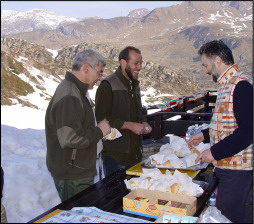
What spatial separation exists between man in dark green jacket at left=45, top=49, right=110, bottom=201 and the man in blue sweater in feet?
3.29

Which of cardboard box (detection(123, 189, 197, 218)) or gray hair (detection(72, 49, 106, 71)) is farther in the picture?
gray hair (detection(72, 49, 106, 71))

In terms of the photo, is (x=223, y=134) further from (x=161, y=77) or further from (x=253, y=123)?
(x=161, y=77)

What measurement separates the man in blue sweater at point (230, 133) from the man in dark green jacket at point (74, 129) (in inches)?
39.5

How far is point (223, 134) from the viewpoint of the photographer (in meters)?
2.91

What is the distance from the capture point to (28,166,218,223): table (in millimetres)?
2488

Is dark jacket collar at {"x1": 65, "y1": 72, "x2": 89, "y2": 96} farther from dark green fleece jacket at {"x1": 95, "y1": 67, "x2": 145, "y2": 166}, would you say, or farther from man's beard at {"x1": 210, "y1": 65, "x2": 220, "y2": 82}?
man's beard at {"x1": 210, "y1": 65, "x2": 220, "y2": 82}

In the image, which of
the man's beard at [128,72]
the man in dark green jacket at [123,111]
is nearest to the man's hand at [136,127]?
the man in dark green jacket at [123,111]

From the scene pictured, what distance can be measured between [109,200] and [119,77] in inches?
78.7

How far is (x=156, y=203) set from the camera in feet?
8.16

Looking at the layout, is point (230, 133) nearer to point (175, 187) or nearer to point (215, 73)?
point (215, 73)

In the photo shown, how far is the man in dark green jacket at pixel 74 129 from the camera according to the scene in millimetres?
2959

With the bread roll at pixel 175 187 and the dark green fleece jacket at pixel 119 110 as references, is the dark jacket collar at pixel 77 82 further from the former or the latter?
the bread roll at pixel 175 187

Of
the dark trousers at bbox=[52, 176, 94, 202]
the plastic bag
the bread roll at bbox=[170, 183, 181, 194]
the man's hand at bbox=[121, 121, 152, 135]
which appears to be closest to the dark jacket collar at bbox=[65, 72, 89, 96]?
the dark trousers at bbox=[52, 176, 94, 202]

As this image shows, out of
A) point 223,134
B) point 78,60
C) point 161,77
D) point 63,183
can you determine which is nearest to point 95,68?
point 78,60
